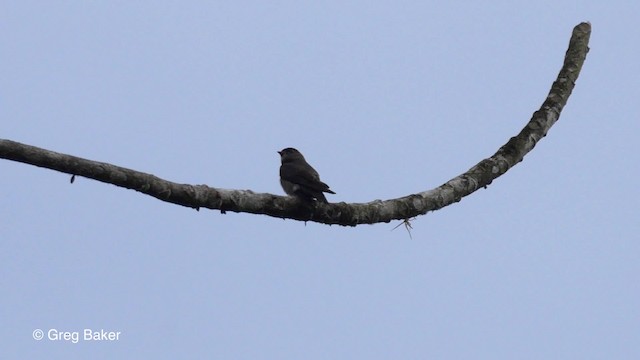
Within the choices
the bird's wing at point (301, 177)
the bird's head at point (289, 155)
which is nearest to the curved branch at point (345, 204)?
the bird's wing at point (301, 177)

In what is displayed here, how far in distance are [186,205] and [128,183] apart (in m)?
0.54

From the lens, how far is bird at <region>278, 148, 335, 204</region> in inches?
309

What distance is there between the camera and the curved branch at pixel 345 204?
19.1ft

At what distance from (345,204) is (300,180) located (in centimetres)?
89

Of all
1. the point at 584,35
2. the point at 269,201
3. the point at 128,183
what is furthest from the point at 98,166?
the point at 584,35

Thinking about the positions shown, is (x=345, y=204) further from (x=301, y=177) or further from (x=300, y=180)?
(x=301, y=177)

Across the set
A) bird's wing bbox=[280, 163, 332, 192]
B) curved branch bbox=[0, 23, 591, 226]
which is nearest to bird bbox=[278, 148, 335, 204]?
bird's wing bbox=[280, 163, 332, 192]

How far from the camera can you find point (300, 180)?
330 inches

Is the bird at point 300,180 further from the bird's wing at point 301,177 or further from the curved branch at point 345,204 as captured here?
the curved branch at point 345,204

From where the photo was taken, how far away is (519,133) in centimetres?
906

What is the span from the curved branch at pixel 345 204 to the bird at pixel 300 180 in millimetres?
320

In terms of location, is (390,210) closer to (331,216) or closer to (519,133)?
(331,216)

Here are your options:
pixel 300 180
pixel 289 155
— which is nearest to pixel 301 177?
pixel 300 180

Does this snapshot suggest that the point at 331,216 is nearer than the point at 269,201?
No
